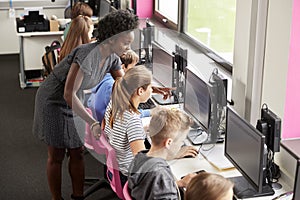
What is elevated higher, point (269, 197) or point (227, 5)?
point (227, 5)

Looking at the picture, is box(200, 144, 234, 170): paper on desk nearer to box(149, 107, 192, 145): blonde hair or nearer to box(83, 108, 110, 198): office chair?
box(149, 107, 192, 145): blonde hair

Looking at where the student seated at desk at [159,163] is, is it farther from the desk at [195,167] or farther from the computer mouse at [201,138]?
the computer mouse at [201,138]

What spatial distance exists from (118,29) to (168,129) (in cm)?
82

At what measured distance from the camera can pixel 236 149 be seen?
2904mm

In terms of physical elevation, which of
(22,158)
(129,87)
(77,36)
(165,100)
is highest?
(77,36)

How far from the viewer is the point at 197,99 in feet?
11.4

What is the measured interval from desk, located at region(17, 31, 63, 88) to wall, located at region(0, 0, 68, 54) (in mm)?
1218

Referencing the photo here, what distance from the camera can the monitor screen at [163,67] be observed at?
13.1 ft

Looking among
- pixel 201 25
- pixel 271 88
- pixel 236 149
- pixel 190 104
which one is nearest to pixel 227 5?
pixel 201 25

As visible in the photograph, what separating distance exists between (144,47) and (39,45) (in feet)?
7.92

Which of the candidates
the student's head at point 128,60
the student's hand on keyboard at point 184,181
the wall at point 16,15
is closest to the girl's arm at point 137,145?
the student's hand on keyboard at point 184,181

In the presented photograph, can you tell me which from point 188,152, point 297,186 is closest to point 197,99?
point 188,152

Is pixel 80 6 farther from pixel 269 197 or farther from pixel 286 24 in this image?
pixel 269 197

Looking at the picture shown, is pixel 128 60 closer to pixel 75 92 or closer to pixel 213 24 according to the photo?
pixel 75 92
